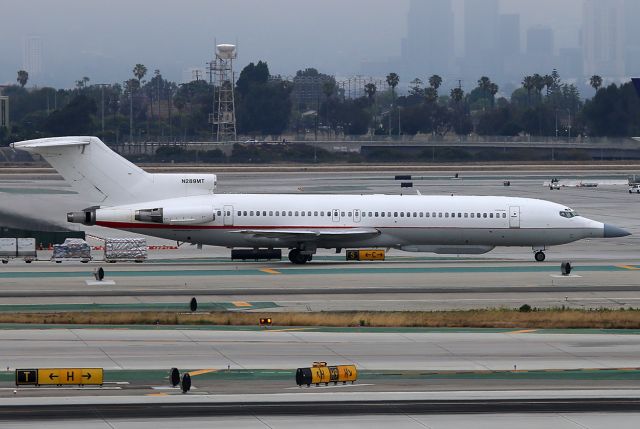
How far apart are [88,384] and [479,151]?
566 ft

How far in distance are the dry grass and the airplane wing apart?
1649cm

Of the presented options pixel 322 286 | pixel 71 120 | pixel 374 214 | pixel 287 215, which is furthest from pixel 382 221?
pixel 71 120

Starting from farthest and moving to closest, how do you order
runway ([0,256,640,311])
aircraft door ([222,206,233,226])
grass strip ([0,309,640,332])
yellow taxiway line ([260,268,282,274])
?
aircraft door ([222,206,233,226]) → yellow taxiway line ([260,268,282,274]) → runway ([0,256,640,311]) → grass strip ([0,309,640,332])

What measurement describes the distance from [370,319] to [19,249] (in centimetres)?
2654

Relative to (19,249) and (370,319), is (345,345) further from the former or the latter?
(19,249)

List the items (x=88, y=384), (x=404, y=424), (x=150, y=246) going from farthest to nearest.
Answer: (x=150, y=246), (x=88, y=384), (x=404, y=424)

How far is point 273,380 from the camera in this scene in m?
32.2

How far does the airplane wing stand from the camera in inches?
2363

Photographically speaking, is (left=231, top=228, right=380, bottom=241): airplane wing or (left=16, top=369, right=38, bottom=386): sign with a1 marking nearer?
(left=16, top=369, right=38, bottom=386): sign with a1 marking

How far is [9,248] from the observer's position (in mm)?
62656

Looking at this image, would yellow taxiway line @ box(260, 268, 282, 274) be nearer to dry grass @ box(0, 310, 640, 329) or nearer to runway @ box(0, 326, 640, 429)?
dry grass @ box(0, 310, 640, 329)

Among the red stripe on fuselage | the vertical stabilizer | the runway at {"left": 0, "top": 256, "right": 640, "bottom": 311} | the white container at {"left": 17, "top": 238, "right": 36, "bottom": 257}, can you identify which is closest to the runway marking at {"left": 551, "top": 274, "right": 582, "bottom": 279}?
the runway at {"left": 0, "top": 256, "right": 640, "bottom": 311}

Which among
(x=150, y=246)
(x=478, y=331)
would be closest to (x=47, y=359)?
(x=478, y=331)

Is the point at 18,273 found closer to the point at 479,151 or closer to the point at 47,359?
the point at 47,359
